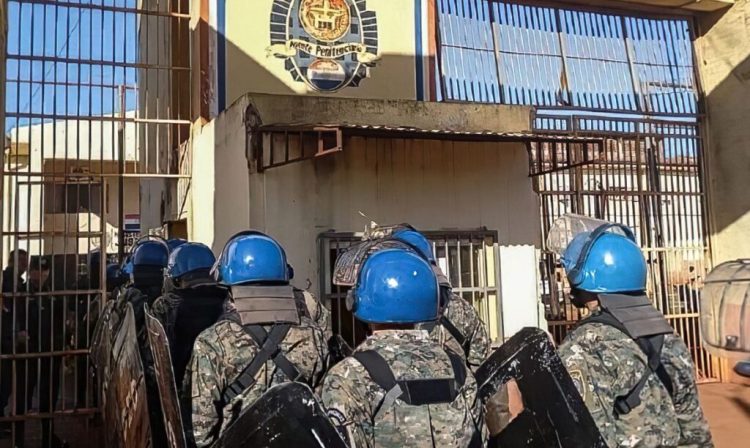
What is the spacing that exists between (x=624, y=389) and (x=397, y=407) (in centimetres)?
100

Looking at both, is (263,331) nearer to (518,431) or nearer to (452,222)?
(518,431)

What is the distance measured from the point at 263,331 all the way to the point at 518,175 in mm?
3793

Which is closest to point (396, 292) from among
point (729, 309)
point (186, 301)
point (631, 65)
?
point (729, 309)

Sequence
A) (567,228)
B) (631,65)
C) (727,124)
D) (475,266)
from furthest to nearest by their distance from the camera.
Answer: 1. (727,124)
2. (631,65)
3. (475,266)
4. (567,228)

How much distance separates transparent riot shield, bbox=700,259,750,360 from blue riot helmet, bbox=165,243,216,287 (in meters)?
3.00

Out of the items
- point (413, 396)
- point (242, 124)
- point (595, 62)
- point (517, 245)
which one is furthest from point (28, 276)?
point (595, 62)

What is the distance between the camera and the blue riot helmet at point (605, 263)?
2830 mm

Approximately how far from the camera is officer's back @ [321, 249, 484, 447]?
2.08 meters

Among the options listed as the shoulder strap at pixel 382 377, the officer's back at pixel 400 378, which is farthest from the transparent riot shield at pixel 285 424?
the shoulder strap at pixel 382 377

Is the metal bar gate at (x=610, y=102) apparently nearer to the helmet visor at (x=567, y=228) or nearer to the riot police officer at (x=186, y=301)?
the helmet visor at (x=567, y=228)

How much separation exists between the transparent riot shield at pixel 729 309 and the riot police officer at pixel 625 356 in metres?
0.88

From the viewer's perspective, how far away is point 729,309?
3512mm

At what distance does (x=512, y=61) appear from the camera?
8.04m

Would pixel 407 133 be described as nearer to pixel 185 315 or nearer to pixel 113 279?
pixel 185 315
